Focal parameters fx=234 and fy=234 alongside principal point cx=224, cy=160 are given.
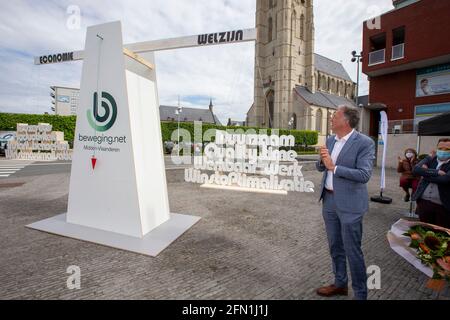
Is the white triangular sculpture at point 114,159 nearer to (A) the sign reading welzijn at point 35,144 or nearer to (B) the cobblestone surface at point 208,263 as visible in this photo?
(B) the cobblestone surface at point 208,263

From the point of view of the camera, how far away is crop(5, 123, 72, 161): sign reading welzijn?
21.1 meters

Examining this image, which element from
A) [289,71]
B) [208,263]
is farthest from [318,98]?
[208,263]

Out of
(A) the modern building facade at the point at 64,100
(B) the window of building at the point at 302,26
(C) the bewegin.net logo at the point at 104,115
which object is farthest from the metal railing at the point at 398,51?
(A) the modern building facade at the point at 64,100

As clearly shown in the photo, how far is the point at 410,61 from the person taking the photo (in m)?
17.9

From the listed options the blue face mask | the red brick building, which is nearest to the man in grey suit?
the blue face mask

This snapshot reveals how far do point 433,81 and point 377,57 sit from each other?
452cm

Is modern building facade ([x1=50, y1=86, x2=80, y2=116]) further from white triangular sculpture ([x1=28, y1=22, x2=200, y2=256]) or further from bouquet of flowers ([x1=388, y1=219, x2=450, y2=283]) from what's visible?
bouquet of flowers ([x1=388, y1=219, x2=450, y2=283])

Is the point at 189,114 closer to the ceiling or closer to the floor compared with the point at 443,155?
closer to the ceiling

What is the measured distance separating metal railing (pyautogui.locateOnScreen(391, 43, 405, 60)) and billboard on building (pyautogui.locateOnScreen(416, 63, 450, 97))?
80.7 inches

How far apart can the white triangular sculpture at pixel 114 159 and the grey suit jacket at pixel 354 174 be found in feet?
10.5

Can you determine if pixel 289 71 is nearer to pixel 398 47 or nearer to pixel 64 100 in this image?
pixel 398 47
